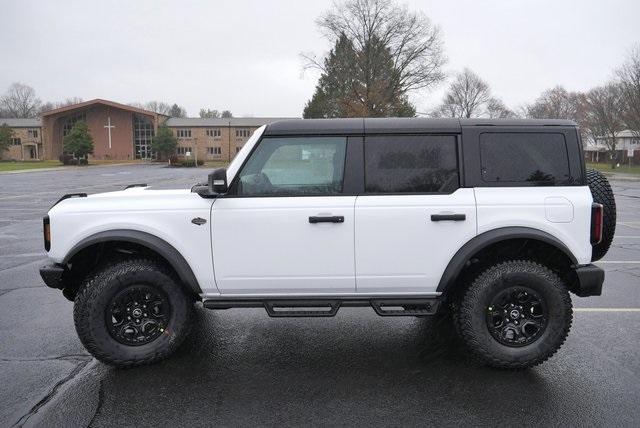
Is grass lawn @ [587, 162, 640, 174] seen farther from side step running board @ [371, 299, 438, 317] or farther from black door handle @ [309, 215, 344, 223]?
black door handle @ [309, 215, 344, 223]

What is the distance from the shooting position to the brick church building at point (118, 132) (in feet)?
253

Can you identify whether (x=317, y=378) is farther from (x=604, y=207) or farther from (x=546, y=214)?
(x=604, y=207)

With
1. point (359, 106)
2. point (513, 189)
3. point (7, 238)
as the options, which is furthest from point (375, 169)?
point (359, 106)

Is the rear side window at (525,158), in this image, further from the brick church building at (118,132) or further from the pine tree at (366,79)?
Answer: the brick church building at (118,132)

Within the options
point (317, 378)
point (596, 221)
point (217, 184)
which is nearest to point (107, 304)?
point (217, 184)

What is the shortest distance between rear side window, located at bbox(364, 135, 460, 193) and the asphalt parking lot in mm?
1465

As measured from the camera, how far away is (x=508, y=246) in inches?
159

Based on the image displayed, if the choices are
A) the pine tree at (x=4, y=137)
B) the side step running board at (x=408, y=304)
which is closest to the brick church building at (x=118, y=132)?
the pine tree at (x=4, y=137)

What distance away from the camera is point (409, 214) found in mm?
3803

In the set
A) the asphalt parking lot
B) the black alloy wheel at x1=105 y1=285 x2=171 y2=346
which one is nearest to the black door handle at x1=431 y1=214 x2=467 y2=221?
the asphalt parking lot

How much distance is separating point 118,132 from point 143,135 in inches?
154

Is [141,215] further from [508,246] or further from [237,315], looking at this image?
[508,246]

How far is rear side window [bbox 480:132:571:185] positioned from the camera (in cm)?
392

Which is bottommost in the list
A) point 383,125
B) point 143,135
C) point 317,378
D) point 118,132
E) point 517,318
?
point 317,378
